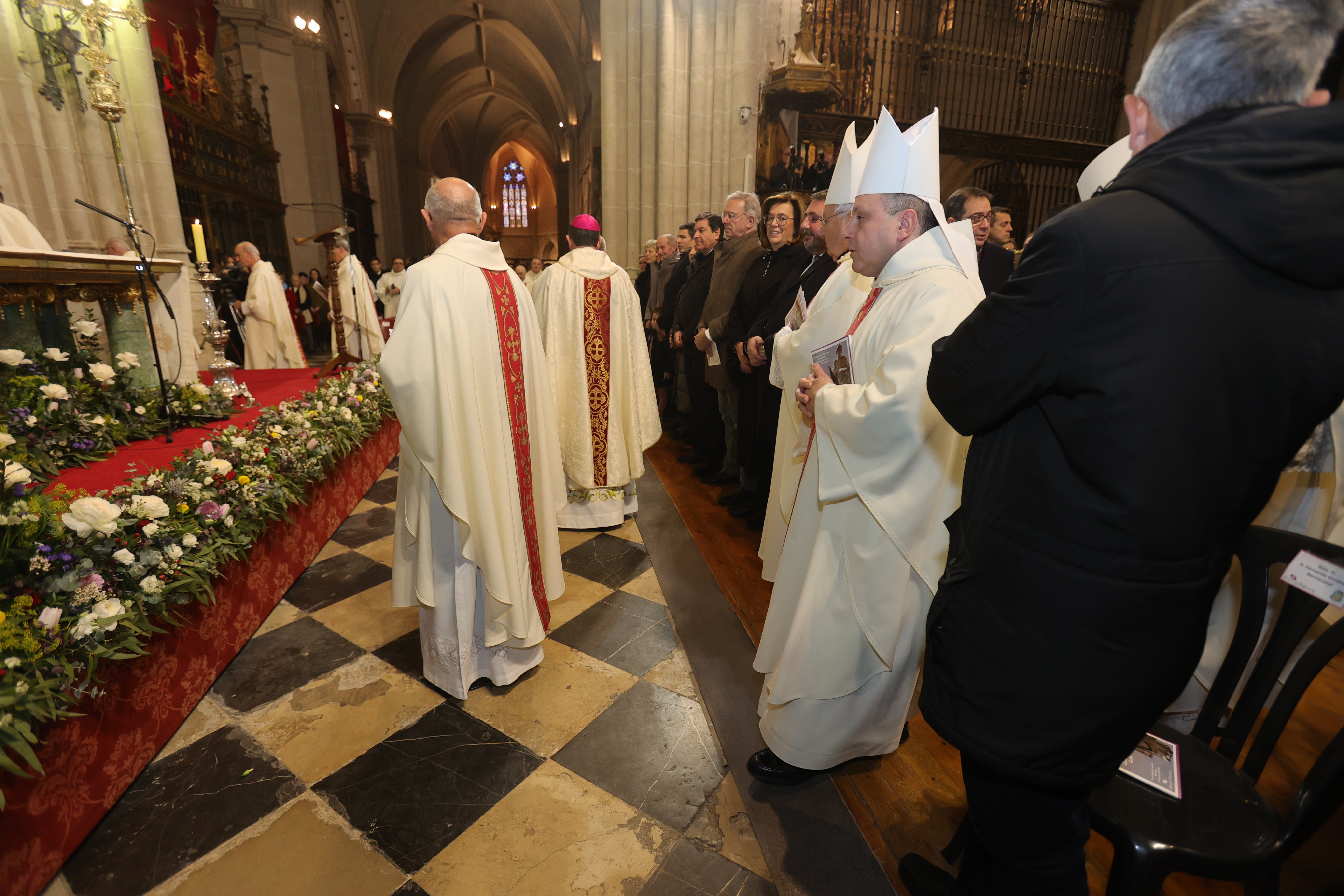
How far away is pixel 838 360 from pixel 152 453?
3516mm

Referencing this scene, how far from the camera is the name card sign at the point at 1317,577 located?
3.58ft

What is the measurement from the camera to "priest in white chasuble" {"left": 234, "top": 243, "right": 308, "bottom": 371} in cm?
657

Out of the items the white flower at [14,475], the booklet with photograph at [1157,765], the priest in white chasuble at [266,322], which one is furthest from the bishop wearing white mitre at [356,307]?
the booklet with photograph at [1157,765]

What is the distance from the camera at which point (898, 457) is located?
1522mm

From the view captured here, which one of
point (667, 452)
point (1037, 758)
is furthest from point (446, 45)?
point (1037, 758)

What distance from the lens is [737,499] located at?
13.6 feet

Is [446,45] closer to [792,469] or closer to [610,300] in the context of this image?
[610,300]

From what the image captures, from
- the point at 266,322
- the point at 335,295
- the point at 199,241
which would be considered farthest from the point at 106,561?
the point at 266,322

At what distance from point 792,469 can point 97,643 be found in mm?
2218

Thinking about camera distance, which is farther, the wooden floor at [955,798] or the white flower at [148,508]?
the white flower at [148,508]

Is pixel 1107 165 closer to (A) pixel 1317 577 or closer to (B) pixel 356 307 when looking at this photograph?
(A) pixel 1317 577

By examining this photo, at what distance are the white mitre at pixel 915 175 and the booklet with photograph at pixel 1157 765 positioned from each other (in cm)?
111

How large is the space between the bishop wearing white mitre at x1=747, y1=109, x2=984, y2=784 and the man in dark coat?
0.45 metres

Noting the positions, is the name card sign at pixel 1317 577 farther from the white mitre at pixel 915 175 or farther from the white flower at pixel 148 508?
the white flower at pixel 148 508
